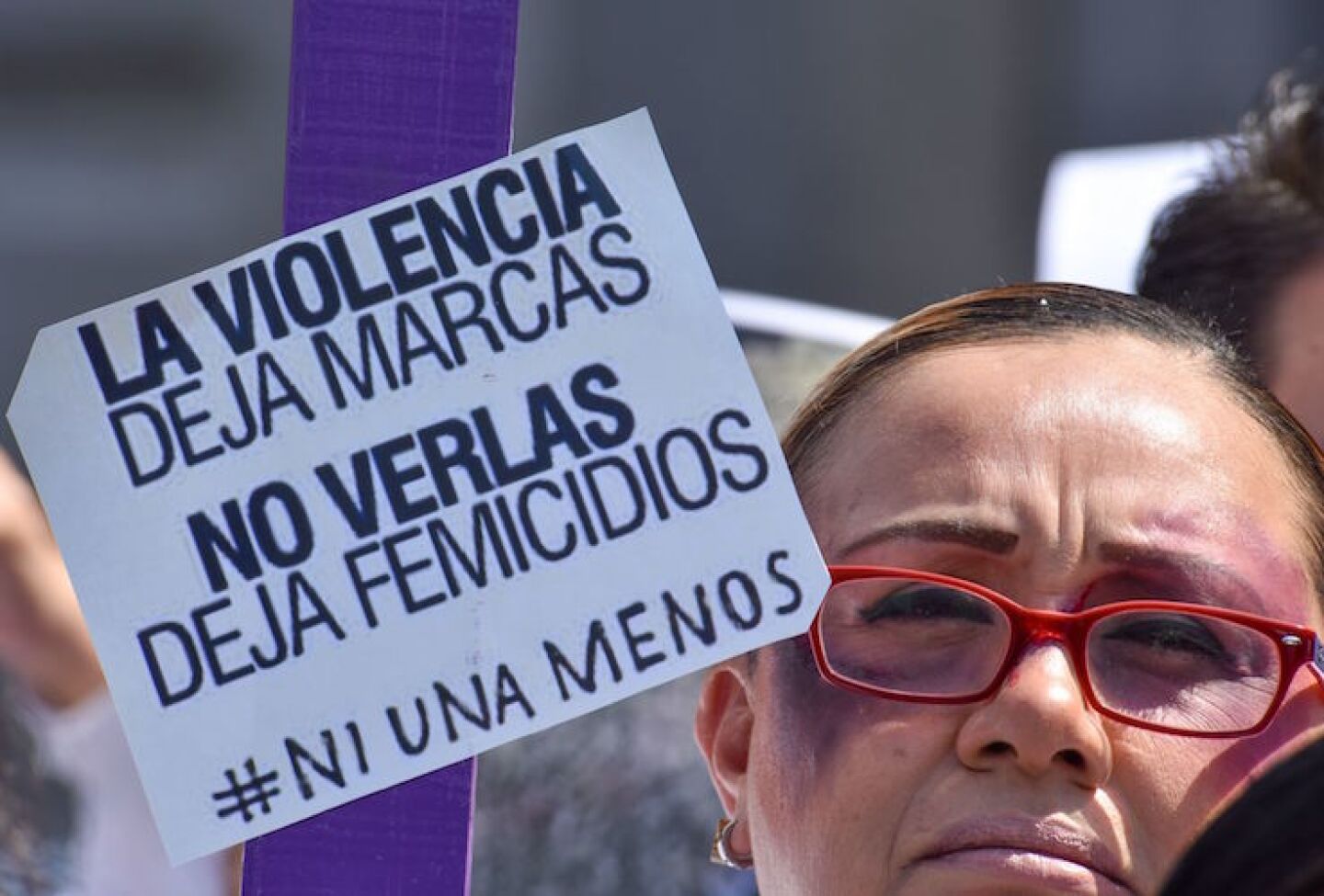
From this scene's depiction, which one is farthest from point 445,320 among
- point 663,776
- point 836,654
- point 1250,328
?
point 663,776

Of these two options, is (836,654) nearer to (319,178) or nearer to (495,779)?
(319,178)

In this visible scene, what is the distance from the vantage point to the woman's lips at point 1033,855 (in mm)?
1378

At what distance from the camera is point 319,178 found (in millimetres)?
1383

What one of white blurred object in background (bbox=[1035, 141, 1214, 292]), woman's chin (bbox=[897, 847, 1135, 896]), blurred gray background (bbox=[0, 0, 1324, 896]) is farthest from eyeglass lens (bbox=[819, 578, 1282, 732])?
blurred gray background (bbox=[0, 0, 1324, 896])

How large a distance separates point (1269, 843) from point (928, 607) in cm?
56

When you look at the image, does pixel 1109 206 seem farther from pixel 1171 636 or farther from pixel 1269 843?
pixel 1269 843

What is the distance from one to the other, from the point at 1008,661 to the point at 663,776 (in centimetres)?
148

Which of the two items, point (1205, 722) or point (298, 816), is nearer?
point (298, 816)

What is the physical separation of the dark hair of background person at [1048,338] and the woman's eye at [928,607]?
157mm

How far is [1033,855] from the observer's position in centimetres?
138

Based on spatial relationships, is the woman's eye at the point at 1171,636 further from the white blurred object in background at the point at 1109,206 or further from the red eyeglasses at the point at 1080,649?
the white blurred object in background at the point at 1109,206

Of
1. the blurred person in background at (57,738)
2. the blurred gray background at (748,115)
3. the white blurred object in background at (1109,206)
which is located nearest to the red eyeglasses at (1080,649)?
the blurred person in background at (57,738)

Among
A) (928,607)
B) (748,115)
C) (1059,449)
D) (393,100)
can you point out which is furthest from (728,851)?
(748,115)

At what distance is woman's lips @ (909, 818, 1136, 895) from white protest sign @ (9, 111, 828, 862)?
0.60 feet
